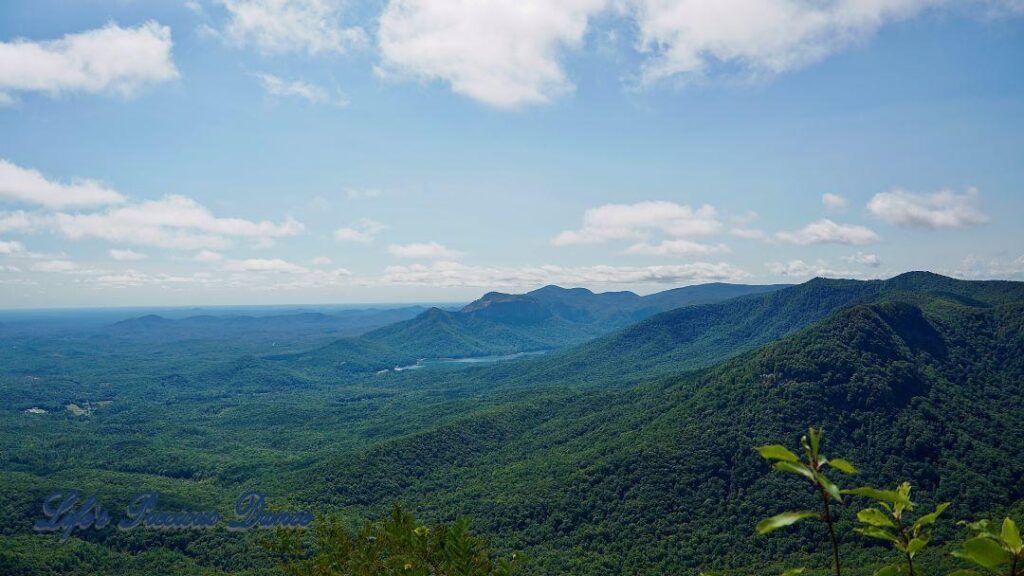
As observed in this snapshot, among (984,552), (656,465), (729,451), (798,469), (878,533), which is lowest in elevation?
(656,465)

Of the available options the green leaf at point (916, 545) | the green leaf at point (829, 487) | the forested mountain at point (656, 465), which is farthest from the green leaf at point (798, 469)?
the forested mountain at point (656, 465)

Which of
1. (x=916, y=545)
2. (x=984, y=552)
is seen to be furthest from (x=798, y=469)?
(x=916, y=545)

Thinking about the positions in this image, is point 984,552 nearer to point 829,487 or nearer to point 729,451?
point 829,487

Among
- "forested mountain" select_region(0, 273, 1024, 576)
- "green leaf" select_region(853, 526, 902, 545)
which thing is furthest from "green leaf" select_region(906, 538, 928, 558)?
"forested mountain" select_region(0, 273, 1024, 576)

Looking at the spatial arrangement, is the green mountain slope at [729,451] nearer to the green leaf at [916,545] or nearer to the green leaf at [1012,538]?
the green leaf at [916,545]

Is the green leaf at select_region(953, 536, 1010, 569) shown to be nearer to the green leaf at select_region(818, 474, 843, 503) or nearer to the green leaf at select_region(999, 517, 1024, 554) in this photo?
the green leaf at select_region(999, 517, 1024, 554)

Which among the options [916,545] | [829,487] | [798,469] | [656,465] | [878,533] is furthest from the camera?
[656,465]

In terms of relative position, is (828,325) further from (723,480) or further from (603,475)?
(603,475)
